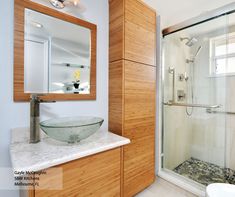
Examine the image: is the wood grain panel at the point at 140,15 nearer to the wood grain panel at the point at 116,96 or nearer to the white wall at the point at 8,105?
the wood grain panel at the point at 116,96

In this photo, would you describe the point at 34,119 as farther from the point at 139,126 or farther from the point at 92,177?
the point at 139,126

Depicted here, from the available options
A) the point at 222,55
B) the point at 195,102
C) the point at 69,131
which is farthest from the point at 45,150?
the point at 222,55

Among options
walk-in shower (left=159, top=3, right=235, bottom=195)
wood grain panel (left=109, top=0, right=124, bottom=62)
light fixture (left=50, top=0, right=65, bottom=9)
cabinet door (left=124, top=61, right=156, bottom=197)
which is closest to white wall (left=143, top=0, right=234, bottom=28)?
walk-in shower (left=159, top=3, right=235, bottom=195)

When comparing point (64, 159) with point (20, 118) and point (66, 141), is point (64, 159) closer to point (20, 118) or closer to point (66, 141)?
point (66, 141)

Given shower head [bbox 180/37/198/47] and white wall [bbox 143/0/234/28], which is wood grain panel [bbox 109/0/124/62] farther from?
shower head [bbox 180/37/198/47]

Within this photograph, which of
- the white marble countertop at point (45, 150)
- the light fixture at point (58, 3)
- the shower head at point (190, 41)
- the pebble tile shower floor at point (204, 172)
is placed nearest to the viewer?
the white marble countertop at point (45, 150)

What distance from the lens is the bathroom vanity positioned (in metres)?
0.71

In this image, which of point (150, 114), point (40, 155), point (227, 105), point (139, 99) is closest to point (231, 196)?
point (150, 114)

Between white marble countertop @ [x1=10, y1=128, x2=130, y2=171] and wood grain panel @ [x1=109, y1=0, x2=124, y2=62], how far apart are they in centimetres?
84

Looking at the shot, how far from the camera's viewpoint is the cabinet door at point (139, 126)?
1364 mm

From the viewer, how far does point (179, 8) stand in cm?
196

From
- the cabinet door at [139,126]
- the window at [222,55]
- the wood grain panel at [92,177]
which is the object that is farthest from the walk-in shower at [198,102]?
the wood grain panel at [92,177]

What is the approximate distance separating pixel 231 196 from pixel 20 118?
5.50 ft

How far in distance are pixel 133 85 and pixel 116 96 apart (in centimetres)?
21
